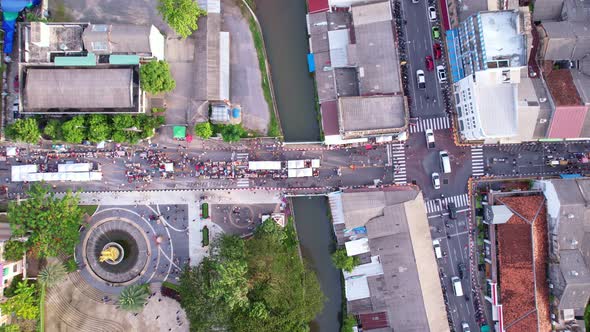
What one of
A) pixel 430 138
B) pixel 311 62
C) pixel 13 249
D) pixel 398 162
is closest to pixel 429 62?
pixel 430 138

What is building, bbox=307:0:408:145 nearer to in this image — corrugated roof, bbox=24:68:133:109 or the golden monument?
corrugated roof, bbox=24:68:133:109

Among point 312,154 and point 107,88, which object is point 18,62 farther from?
point 312,154

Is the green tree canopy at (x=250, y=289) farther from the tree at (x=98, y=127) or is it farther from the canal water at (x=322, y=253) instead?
the tree at (x=98, y=127)

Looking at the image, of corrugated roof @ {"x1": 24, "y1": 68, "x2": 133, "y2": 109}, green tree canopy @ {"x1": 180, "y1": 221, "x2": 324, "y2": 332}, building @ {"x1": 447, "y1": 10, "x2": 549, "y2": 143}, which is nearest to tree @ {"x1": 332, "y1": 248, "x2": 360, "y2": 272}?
green tree canopy @ {"x1": 180, "y1": 221, "x2": 324, "y2": 332}

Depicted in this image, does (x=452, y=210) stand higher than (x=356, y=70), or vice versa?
(x=356, y=70)

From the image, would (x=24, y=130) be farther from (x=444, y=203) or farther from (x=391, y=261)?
(x=444, y=203)

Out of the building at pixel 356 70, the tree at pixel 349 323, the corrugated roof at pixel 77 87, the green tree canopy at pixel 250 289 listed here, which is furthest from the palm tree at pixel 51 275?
the building at pixel 356 70
